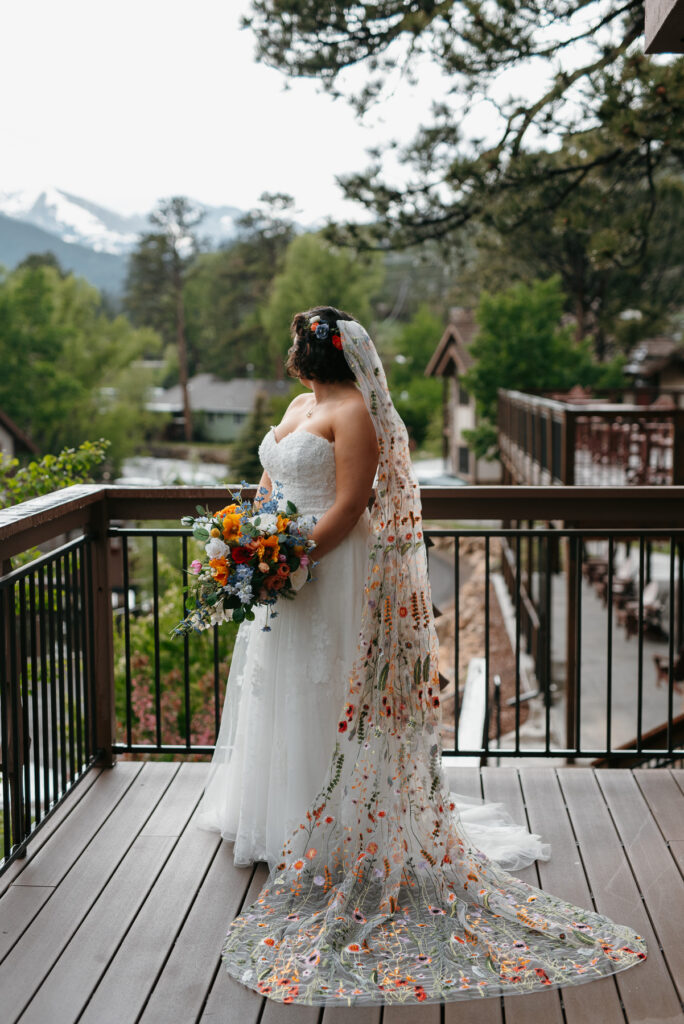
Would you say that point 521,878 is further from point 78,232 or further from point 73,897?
point 78,232

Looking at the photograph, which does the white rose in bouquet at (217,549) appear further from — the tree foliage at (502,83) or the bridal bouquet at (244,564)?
the tree foliage at (502,83)

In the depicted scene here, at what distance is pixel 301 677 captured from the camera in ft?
9.69

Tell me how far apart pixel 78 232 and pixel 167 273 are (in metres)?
13.6

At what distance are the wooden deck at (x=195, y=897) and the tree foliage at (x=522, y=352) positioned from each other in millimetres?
23928

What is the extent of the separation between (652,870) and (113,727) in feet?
6.50

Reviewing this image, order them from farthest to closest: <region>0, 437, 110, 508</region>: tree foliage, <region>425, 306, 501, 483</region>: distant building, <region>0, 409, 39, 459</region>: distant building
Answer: <region>0, 409, 39, 459</region>: distant building → <region>425, 306, 501, 483</region>: distant building → <region>0, 437, 110, 508</region>: tree foliage

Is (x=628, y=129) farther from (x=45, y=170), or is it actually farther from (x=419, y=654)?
(x=45, y=170)

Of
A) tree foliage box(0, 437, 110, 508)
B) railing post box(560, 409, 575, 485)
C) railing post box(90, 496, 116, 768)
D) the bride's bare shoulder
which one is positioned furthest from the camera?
railing post box(560, 409, 575, 485)

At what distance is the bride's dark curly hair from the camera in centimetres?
286

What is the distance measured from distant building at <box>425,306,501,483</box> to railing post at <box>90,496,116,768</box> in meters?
25.9

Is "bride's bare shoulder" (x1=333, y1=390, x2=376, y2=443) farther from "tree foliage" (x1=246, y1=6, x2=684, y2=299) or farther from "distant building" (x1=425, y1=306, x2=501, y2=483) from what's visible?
"distant building" (x1=425, y1=306, x2=501, y2=483)

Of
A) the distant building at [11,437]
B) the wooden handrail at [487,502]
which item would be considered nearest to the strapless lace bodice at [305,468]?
the wooden handrail at [487,502]

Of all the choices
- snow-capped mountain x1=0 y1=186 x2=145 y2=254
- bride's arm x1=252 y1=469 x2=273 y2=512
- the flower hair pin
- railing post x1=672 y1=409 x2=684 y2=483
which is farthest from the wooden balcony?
snow-capped mountain x1=0 y1=186 x2=145 y2=254

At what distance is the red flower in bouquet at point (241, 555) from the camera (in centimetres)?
275
